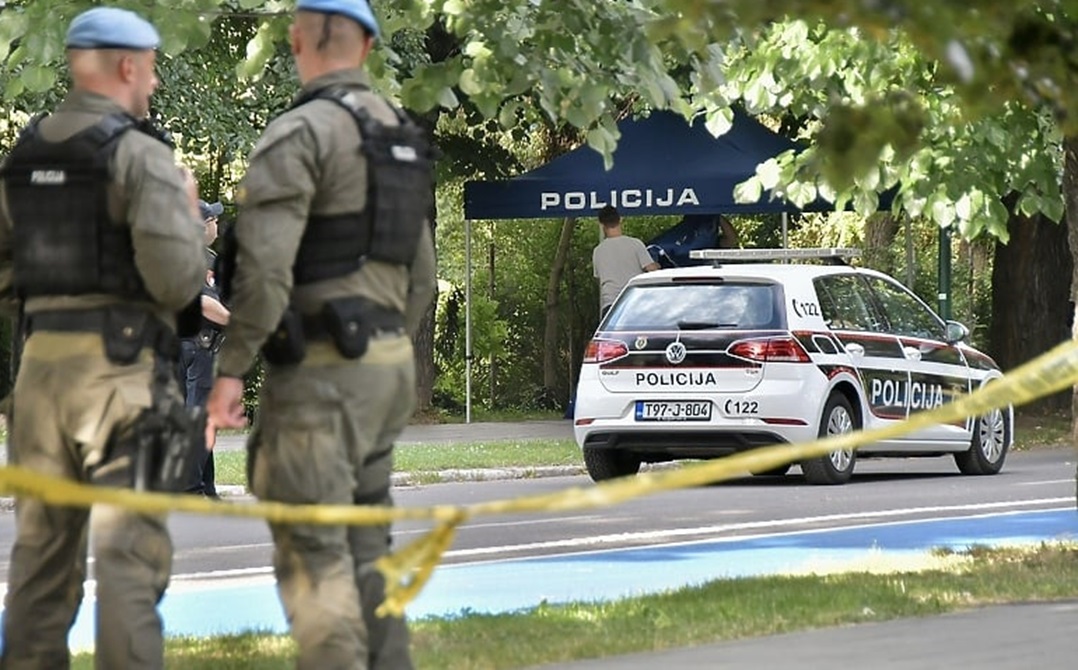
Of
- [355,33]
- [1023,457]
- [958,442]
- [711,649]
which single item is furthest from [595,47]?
[1023,457]

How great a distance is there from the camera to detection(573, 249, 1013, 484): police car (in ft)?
57.8

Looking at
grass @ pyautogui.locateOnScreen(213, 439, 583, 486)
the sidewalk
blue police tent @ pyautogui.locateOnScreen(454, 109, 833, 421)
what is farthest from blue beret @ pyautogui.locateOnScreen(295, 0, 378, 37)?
blue police tent @ pyautogui.locateOnScreen(454, 109, 833, 421)

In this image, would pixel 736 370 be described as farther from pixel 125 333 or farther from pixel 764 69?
pixel 125 333

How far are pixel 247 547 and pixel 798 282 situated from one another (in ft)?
18.7

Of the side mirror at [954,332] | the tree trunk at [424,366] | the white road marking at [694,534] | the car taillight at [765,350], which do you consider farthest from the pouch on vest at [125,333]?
the tree trunk at [424,366]

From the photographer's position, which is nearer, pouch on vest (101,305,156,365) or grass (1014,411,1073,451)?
pouch on vest (101,305,156,365)

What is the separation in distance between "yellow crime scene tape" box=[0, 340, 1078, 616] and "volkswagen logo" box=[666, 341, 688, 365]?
13294 mm

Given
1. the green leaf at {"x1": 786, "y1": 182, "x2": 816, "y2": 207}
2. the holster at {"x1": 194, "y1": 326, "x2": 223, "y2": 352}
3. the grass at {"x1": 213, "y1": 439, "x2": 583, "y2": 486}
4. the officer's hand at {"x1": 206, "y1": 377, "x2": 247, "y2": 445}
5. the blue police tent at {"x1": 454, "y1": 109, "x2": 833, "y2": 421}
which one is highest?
the blue police tent at {"x1": 454, "y1": 109, "x2": 833, "y2": 421}

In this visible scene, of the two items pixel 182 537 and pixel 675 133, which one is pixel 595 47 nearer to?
pixel 182 537

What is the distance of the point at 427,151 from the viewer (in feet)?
22.2

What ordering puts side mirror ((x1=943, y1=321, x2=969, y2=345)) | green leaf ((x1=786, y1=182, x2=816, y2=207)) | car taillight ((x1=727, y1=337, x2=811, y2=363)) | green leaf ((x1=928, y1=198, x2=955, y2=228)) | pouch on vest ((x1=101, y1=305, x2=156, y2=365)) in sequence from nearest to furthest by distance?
pouch on vest ((x1=101, y1=305, x2=156, y2=365)), green leaf ((x1=786, y1=182, x2=816, y2=207)), green leaf ((x1=928, y1=198, x2=955, y2=228)), car taillight ((x1=727, y1=337, x2=811, y2=363)), side mirror ((x1=943, y1=321, x2=969, y2=345))

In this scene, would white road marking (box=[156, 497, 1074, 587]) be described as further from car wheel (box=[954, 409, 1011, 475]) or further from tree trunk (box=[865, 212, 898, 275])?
tree trunk (box=[865, 212, 898, 275])

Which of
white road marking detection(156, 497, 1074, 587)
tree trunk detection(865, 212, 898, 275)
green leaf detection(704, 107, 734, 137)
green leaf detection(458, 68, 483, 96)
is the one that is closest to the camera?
green leaf detection(458, 68, 483, 96)

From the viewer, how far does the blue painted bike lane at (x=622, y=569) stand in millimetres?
10727
